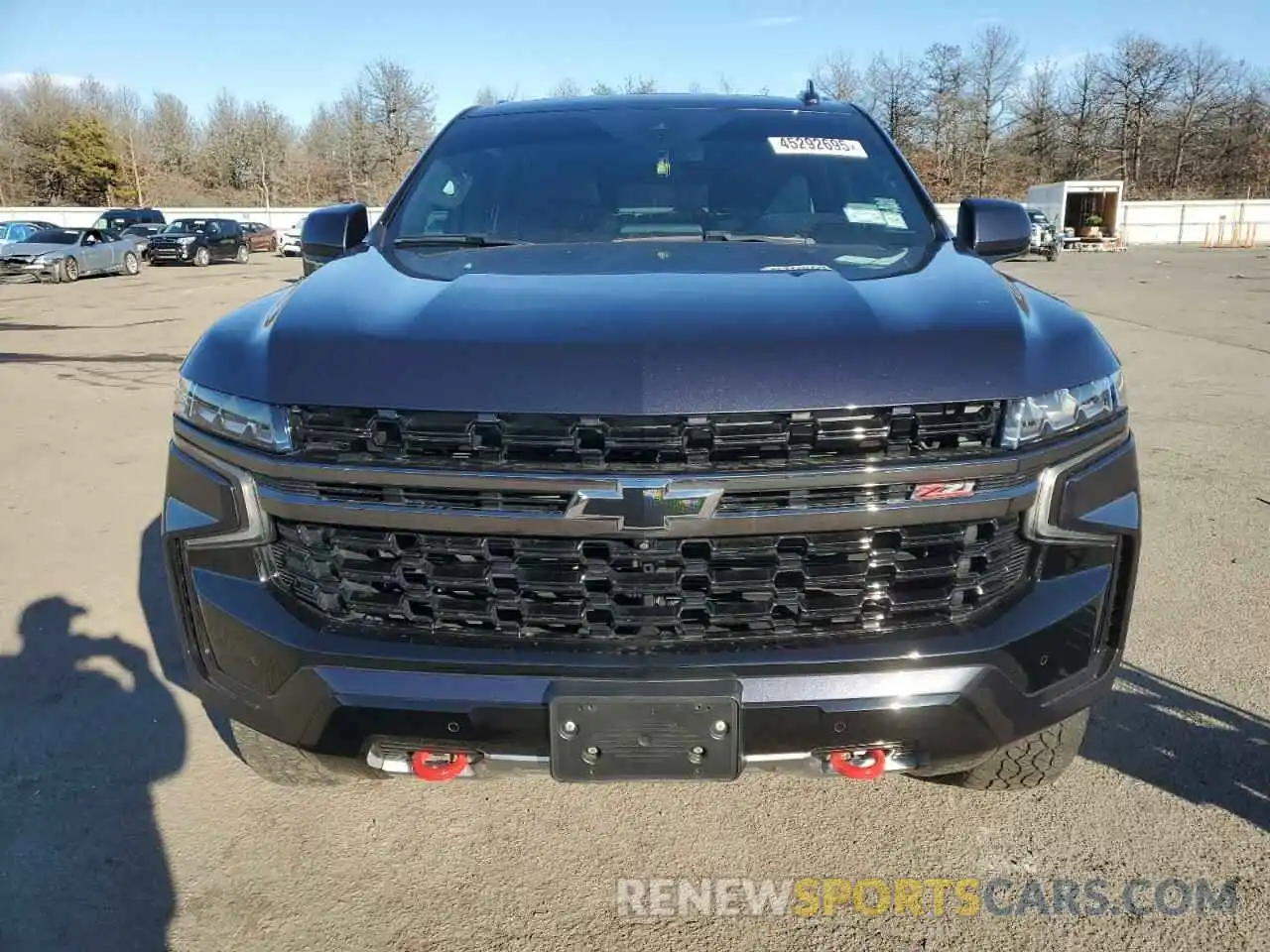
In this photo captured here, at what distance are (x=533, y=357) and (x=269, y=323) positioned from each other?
73cm

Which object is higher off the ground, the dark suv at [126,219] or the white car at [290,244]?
the dark suv at [126,219]

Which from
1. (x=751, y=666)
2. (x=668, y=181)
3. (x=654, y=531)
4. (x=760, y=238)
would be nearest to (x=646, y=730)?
(x=751, y=666)

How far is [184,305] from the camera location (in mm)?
A: 18156

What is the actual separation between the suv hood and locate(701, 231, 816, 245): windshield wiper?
1.82 ft

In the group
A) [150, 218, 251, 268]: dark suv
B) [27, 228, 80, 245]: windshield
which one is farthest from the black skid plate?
[150, 218, 251, 268]: dark suv

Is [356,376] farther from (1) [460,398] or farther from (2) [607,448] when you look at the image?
(2) [607,448]

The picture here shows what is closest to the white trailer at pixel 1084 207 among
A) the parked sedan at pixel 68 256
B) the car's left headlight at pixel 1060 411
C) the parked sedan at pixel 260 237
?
the parked sedan at pixel 260 237

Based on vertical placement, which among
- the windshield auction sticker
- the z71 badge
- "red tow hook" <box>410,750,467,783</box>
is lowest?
"red tow hook" <box>410,750,467,783</box>

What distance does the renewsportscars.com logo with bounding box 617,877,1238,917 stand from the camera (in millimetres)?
2250

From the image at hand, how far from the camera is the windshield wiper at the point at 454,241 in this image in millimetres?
2846

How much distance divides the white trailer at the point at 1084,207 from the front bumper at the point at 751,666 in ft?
156

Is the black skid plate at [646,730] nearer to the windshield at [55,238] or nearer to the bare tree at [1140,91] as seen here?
the windshield at [55,238]

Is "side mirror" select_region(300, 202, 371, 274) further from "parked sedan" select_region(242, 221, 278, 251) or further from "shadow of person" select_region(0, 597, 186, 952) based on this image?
"parked sedan" select_region(242, 221, 278, 251)

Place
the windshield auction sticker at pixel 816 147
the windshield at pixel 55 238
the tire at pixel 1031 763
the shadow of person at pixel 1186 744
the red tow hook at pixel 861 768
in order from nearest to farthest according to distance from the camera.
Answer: the red tow hook at pixel 861 768 → the tire at pixel 1031 763 → the shadow of person at pixel 1186 744 → the windshield auction sticker at pixel 816 147 → the windshield at pixel 55 238
